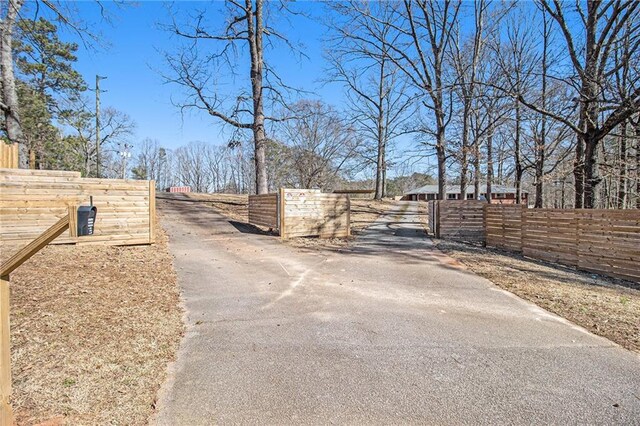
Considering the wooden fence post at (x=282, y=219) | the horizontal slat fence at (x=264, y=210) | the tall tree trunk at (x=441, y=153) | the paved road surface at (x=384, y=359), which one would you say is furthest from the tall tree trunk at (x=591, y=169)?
the horizontal slat fence at (x=264, y=210)

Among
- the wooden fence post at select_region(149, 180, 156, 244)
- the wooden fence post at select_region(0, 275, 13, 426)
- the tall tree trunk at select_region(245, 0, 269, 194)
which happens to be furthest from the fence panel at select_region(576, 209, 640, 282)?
the tall tree trunk at select_region(245, 0, 269, 194)

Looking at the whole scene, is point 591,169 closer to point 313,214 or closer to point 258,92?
point 313,214

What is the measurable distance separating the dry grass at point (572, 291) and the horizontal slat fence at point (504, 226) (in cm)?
96

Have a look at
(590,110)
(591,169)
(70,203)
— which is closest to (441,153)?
(591,169)

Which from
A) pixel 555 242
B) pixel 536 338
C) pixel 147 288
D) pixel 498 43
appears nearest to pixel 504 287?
pixel 536 338

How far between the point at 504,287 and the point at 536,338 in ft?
8.13

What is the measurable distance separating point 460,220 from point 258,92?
10.1 m

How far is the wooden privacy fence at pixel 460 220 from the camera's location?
1310 centimetres

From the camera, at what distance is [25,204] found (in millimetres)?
7645

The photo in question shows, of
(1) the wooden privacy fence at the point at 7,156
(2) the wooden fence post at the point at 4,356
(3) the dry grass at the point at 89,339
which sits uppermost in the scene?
(1) the wooden privacy fence at the point at 7,156

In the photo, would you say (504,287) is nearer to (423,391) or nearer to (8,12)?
(423,391)

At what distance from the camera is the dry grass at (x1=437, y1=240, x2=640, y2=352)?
14.4 ft

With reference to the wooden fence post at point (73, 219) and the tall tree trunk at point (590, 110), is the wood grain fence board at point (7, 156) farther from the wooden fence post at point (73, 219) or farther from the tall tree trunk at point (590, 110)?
the tall tree trunk at point (590, 110)

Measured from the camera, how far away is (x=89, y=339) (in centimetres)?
357
